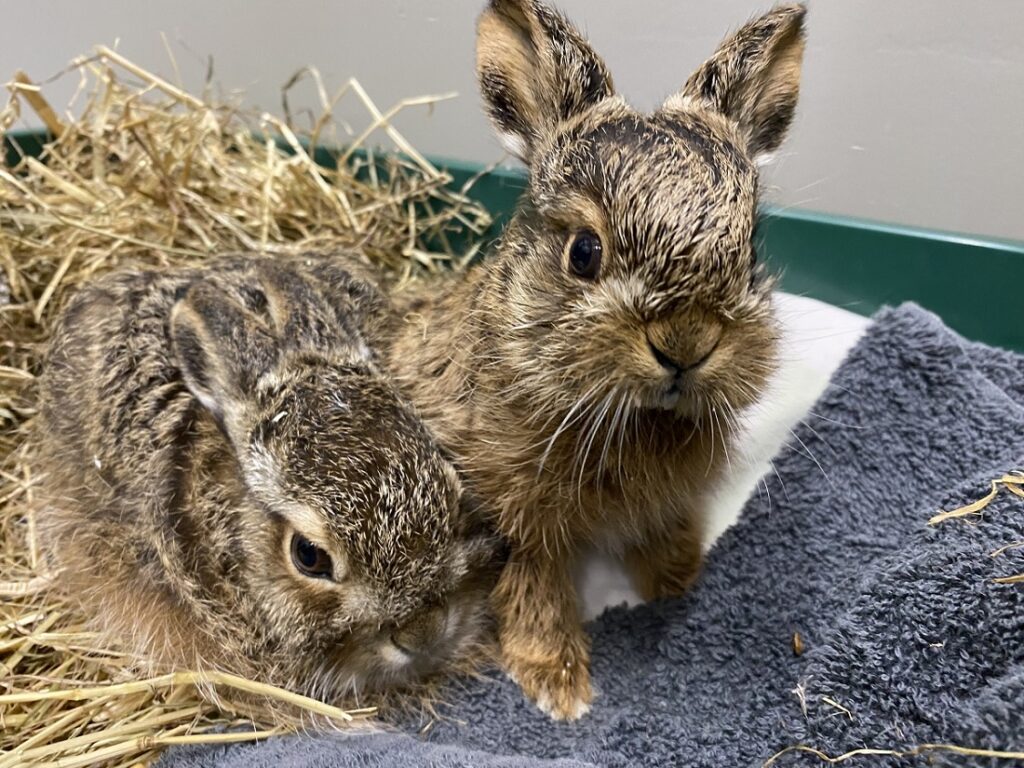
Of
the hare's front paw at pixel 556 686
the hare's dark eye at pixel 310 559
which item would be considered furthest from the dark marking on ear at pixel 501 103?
the hare's front paw at pixel 556 686

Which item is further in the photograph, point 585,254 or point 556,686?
point 556,686

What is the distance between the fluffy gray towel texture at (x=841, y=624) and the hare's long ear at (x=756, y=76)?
648mm

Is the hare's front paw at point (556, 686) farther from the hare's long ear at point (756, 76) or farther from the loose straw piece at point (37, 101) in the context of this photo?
the loose straw piece at point (37, 101)

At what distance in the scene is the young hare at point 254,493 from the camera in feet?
4.70

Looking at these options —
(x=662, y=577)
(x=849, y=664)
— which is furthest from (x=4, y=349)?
(x=849, y=664)

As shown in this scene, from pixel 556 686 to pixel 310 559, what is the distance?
55 cm

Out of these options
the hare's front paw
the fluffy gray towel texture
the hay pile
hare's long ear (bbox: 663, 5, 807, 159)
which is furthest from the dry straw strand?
hare's long ear (bbox: 663, 5, 807, 159)

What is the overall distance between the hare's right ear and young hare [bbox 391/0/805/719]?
296 mm

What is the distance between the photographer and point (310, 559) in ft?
4.78

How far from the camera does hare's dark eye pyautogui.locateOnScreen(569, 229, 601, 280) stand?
1300 millimetres

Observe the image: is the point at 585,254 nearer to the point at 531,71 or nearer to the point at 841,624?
the point at 531,71

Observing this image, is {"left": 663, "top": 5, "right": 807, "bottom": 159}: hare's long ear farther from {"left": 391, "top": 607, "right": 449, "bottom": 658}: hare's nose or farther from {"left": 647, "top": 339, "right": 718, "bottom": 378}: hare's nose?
{"left": 391, "top": 607, "right": 449, "bottom": 658}: hare's nose

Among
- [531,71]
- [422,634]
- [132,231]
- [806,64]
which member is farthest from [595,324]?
[132,231]

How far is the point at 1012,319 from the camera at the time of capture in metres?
2.16
